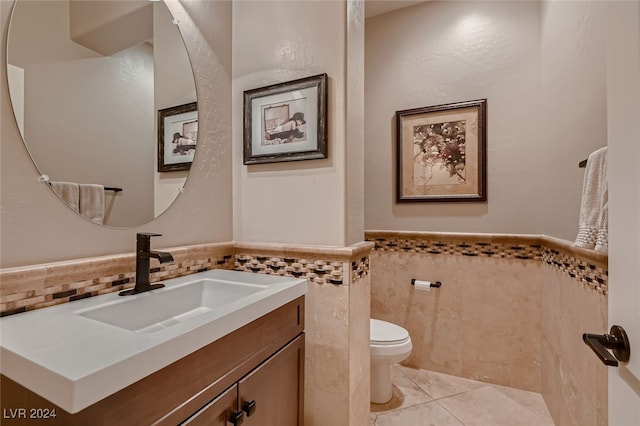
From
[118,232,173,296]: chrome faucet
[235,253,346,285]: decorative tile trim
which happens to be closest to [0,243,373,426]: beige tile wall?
[235,253,346,285]: decorative tile trim

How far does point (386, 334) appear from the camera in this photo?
1902 millimetres

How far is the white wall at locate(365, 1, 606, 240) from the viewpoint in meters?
1.61

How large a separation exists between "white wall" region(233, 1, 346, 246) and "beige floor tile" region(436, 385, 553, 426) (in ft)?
4.85

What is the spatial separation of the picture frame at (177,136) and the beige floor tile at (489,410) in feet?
7.08

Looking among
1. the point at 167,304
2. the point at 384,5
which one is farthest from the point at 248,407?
the point at 384,5

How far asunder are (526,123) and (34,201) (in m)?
2.65

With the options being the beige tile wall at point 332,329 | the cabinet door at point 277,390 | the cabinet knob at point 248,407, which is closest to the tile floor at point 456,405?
the beige tile wall at point 332,329

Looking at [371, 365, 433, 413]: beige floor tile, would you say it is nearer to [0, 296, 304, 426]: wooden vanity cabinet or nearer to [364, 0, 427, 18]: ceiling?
[0, 296, 304, 426]: wooden vanity cabinet

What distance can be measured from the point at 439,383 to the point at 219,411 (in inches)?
76.4

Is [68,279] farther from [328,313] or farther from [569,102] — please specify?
[569,102]

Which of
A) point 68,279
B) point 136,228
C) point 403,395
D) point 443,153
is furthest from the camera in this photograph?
point 443,153

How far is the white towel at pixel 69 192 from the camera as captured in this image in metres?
0.93

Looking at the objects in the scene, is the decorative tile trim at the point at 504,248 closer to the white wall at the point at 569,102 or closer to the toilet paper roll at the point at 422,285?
the white wall at the point at 569,102

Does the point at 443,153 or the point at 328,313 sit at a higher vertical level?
the point at 443,153
